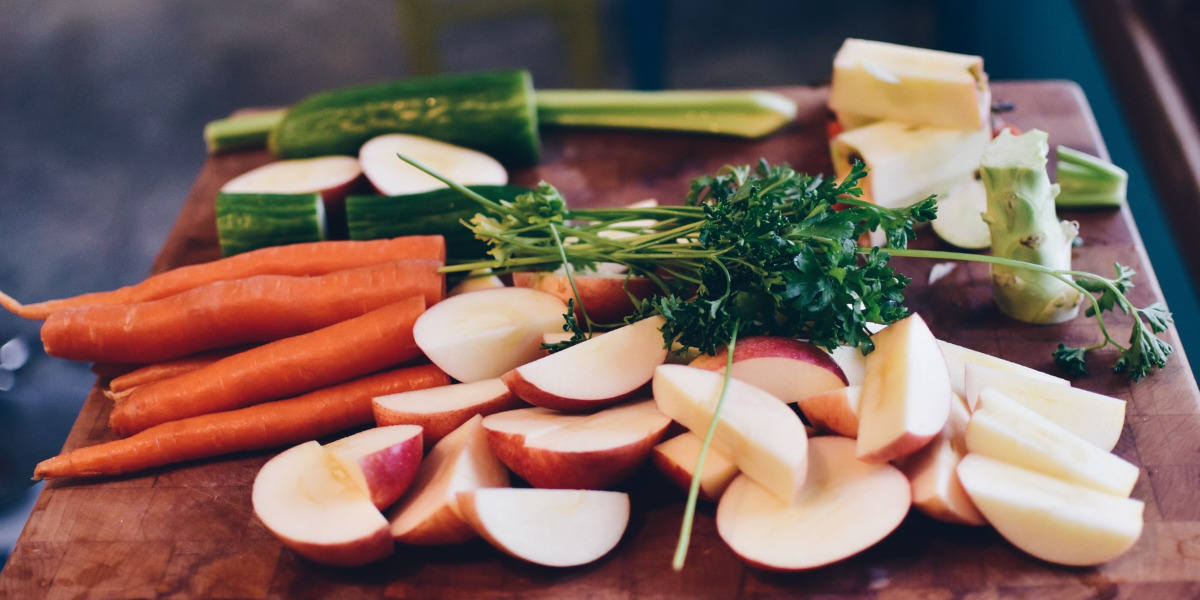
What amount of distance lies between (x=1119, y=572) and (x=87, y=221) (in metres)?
4.58

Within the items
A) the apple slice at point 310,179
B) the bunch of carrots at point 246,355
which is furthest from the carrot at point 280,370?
the apple slice at point 310,179

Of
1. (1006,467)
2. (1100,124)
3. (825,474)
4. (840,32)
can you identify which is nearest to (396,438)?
(825,474)

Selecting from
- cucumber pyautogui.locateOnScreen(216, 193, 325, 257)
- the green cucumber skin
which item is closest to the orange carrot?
cucumber pyautogui.locateOnScreen(216, 193, 325, 257)

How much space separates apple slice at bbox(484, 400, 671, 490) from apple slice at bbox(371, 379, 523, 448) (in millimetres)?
96

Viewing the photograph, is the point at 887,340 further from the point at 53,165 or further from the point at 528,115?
the point at 53,165

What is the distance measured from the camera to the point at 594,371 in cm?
213

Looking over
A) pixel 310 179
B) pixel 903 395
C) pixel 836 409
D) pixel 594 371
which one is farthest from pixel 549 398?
pixel 310 179

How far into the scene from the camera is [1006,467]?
187 cm

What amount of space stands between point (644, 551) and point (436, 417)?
569 millimetres

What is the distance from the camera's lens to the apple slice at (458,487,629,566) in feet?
6.07

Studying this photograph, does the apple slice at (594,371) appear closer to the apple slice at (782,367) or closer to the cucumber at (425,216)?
the apple slice at (782,367)

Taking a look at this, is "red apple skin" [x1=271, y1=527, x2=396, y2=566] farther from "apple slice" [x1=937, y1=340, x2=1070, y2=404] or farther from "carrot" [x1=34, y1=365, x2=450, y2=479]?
"apple slice" [x1=937, y1=340, x2=1070, y2=404]

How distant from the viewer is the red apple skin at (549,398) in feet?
6.79

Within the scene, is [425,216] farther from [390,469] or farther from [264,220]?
[390,469]
